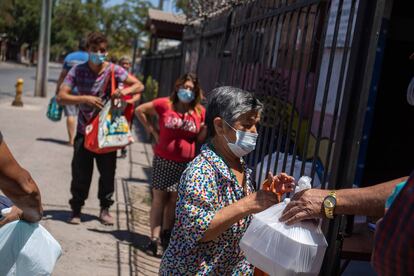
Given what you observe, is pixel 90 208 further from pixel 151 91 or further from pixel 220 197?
pixel 151 91

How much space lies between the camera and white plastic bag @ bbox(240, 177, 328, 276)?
2.14 metres

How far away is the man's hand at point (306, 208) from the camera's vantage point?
2.20m

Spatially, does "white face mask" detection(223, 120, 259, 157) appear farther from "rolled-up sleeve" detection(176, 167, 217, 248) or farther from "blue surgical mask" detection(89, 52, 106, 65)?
"blue surgical mask" detection(89, 52, 106, 65)

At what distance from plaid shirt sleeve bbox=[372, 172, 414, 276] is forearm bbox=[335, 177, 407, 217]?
1.59ft

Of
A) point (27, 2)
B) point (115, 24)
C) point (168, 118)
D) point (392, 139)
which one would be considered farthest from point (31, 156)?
point (27, 2)

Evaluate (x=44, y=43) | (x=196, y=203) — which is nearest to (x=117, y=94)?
(x=196, y=203)

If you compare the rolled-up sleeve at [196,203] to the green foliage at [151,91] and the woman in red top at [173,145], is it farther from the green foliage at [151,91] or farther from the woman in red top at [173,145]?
the green foliage at [151,91]

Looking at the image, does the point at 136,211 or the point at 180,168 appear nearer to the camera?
the point at 180,168

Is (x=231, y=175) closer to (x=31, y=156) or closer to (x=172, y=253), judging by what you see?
(x=172, y=253)

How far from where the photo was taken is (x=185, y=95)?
5457 mm

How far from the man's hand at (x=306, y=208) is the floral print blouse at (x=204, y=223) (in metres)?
0.41

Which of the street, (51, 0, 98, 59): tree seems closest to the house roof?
the street

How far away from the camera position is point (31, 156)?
905cm

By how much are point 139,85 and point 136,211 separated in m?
1.66
